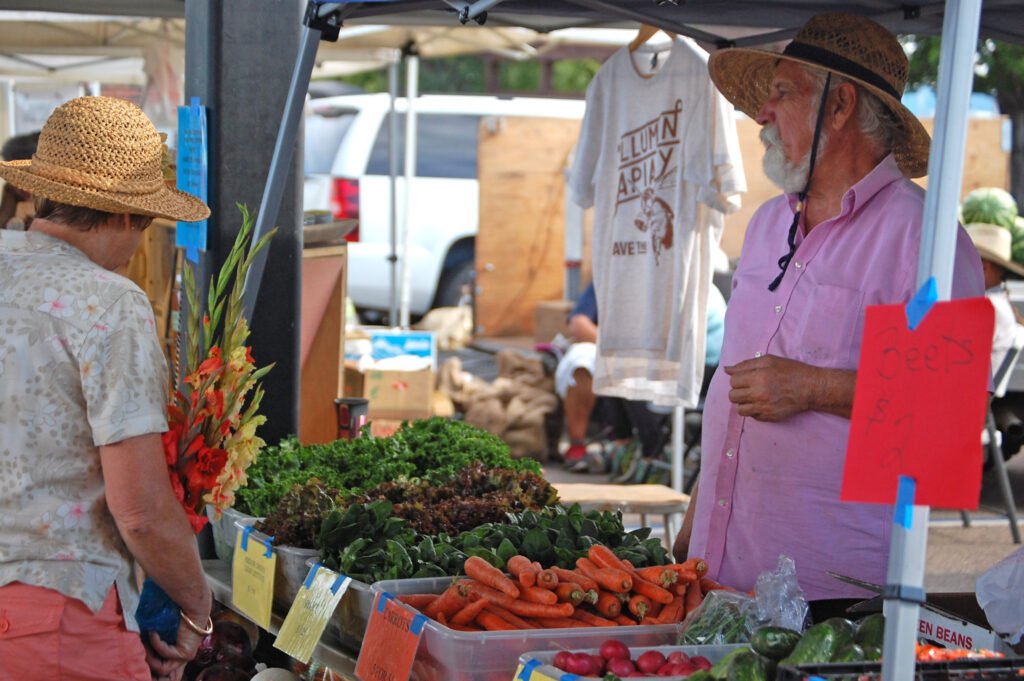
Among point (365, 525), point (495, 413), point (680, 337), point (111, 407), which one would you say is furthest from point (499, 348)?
point (111, 407)

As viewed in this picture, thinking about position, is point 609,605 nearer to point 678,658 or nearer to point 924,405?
point 678,658

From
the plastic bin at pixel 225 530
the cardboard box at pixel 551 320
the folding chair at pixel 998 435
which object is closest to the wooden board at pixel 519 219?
the cardboard box at pixel 551 320

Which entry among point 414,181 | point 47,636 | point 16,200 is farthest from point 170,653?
point 414,181

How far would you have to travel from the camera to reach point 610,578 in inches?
109

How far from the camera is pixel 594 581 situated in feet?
9.19

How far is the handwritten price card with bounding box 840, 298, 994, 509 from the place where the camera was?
1.56 metres

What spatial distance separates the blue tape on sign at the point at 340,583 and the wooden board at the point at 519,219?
9.29m

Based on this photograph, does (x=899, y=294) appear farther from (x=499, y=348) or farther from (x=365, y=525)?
(x=499, y=348)

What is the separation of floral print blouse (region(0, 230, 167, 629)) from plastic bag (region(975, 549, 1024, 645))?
172cm

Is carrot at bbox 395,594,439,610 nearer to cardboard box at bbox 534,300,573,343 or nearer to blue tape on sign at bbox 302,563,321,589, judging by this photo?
blue tape on sign at bbox 302,563,321,589

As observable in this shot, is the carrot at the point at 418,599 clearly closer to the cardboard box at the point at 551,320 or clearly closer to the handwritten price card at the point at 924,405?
the handwritten price card at the point at 924,405

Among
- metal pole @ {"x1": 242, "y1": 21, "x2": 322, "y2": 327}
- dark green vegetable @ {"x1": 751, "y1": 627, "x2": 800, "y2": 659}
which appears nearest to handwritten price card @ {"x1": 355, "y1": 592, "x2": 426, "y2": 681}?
dark green vegetable @ {"x1": 751, "y1": 627, "x2": 800, "y2": 659}

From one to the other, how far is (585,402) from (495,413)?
26.6 inches

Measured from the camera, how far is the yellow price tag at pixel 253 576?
10.8 ft
